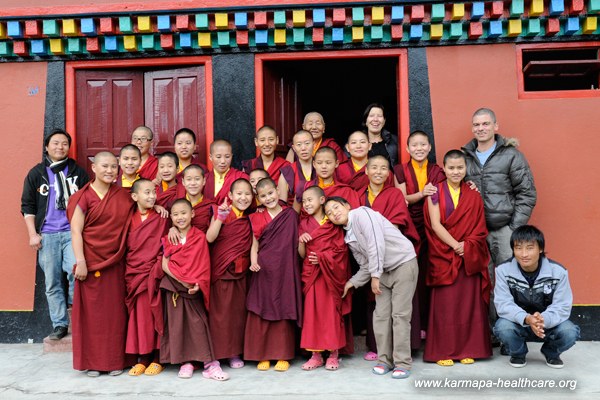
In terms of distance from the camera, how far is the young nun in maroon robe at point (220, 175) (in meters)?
4.68

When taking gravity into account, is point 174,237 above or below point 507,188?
below

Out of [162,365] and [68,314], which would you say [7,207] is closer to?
[68,314]

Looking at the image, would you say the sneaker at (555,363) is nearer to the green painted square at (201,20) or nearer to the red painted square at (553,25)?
the red painted square at (553,25)

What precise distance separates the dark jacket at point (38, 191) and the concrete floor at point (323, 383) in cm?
131

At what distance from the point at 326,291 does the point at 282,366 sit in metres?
0.64

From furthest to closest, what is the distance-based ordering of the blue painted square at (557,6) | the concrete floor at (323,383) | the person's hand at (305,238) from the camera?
1. the blue painted square at (557,6)
2. the person's hand at (305,238)
3. the concrete floor at (323,383)

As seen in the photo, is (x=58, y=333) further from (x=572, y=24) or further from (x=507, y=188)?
(x=572, y=24)

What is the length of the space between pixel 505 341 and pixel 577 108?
2.22 m

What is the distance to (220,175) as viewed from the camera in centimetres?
478

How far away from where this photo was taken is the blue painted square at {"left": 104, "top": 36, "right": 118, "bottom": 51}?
5281mm

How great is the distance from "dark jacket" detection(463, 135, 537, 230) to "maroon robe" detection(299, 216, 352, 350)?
4.27ft

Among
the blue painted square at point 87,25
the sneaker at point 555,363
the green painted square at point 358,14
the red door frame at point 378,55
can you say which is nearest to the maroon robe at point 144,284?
the red door frame at point 378,55

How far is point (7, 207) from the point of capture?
5.39 metres

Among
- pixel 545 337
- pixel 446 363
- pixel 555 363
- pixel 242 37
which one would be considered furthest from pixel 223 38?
pixel 555 363
